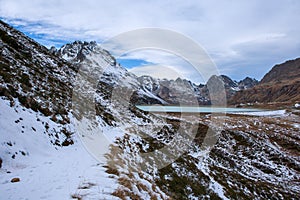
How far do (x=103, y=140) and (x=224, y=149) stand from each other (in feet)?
89.1

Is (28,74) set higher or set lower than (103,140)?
higher

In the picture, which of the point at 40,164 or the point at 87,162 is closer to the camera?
the point at 40,164

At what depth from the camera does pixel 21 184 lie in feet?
22.6

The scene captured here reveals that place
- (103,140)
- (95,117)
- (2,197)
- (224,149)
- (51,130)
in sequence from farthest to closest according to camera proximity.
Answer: (224,149), (95,117), (103,140), (51,130), (2,197)

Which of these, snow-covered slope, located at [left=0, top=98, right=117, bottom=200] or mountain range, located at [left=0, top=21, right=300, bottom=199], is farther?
mountain range, located at [left=0, top=21, right=300, bottom=199]

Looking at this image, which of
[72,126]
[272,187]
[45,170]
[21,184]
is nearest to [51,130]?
[72,126]

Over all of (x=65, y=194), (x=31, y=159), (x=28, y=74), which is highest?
(x=28, y=74)

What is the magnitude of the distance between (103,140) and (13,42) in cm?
2075

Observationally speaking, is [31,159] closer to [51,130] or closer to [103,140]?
[51,130]

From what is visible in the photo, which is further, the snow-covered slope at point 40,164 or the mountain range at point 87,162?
the mountain range at point 87,162

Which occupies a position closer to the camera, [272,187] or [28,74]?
[28,74]

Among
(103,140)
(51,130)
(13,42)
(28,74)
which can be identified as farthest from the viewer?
(13,42)

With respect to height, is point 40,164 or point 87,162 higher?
point 40,164

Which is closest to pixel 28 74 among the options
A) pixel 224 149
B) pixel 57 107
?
pixel 57 107
